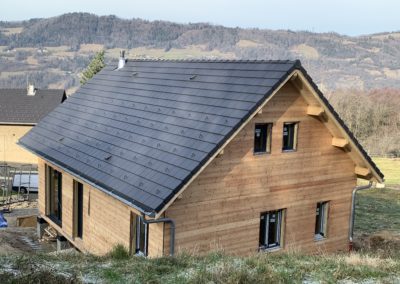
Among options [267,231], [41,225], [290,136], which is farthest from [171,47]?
[267,231]

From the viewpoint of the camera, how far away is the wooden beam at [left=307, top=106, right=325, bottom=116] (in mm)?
13703

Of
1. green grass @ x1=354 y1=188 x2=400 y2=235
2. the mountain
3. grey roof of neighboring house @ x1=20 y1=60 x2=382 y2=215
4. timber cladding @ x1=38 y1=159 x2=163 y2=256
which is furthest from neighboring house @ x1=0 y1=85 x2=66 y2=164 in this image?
the mountain

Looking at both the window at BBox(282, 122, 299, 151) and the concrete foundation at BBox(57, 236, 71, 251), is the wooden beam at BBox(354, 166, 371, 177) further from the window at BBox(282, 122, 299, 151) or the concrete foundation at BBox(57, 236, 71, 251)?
the concrete foundation at BBox(57, 236, 71, 251)

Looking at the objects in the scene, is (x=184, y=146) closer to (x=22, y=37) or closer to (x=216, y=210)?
(x=216, y=210)

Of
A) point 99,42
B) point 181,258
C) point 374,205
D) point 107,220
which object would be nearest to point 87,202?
point 107,220

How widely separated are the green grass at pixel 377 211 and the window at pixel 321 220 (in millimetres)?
6630

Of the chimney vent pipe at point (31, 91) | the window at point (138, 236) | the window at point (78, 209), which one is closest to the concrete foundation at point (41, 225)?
the window at point (78, 209)

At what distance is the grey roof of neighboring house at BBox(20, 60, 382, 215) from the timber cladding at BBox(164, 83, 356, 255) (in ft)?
2.30

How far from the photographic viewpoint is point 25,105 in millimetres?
49094

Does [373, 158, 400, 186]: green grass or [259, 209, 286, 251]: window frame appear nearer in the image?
[259, 209, 286, 251]: window frame

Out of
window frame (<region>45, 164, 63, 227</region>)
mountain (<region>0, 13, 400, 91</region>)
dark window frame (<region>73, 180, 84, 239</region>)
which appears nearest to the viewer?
dark window frame (<region>73, 180, 84, 239</region>)

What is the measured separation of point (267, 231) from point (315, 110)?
369cm

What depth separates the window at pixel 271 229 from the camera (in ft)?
45.5

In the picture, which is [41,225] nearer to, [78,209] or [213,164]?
[78,209]
